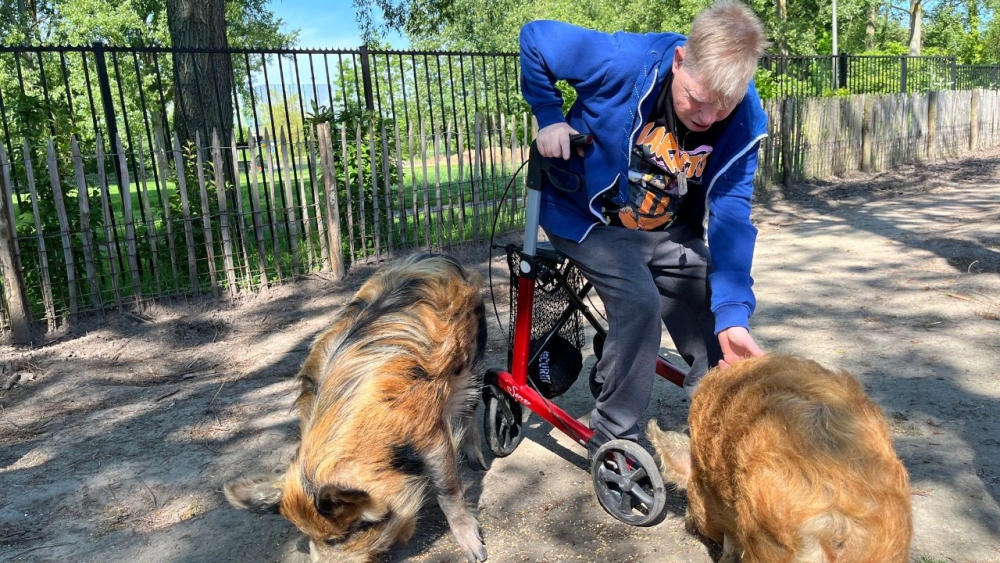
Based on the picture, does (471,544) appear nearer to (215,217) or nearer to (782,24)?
(215,217)

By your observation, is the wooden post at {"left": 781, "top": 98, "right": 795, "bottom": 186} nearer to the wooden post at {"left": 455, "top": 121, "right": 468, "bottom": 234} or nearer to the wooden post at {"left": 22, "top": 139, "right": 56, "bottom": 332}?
the wooden post at {"left": 455, "top": 121, "right": 468, "bottom": 234}

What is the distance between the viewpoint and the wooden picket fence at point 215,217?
617 centimetres

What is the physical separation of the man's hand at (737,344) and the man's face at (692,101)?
0.77m

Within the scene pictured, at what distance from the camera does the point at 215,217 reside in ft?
23.0

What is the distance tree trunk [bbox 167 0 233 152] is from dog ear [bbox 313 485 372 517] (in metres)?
6.26

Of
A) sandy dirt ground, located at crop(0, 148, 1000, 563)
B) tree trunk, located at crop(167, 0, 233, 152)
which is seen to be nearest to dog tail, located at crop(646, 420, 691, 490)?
sandy dirt ground, located at crop(0, 148, 1000, 563)

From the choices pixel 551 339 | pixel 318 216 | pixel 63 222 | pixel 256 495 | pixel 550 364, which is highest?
pixel 63 222

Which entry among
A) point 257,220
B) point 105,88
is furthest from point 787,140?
point 105,88

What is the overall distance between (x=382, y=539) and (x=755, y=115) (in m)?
2.11

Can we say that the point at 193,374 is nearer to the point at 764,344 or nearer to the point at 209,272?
the point at 209,272

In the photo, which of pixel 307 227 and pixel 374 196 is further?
pixel 374 196

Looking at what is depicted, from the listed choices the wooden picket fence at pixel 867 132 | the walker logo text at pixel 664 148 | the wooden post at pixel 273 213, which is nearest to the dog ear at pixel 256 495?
the walker logo text at pixel 664 148

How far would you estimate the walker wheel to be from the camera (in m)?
2.88

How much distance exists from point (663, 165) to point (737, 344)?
738 millimetres
